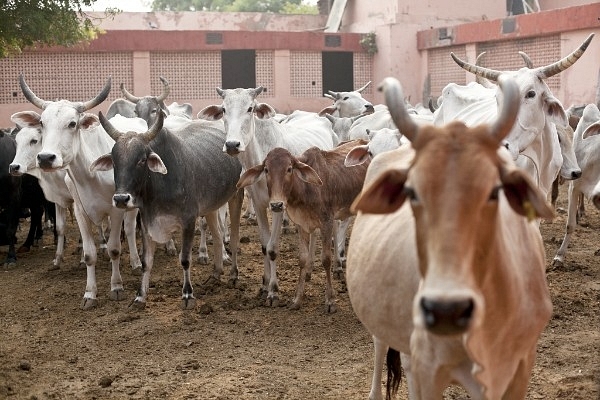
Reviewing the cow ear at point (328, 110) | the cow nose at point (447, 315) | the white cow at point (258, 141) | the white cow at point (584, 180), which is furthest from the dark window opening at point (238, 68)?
the cow nose at point (447, 315)

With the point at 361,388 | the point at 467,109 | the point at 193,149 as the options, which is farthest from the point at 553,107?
the point at 193,149

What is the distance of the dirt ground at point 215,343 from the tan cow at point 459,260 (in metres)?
1.81

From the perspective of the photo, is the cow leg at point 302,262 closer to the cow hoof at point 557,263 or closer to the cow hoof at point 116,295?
the cow hoof at point 116,295

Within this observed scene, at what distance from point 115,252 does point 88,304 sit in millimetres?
547

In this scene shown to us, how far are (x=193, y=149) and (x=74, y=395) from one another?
3.23 meters

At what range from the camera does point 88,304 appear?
7734mm

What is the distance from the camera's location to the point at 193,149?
8117 millimetres

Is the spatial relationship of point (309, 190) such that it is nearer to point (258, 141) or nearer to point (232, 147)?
point (232, 147)

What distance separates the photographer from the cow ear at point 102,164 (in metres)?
7.45

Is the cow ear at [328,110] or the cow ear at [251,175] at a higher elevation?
the cow ear at [328,110]

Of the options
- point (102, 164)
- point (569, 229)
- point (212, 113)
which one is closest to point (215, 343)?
point (102, 164)

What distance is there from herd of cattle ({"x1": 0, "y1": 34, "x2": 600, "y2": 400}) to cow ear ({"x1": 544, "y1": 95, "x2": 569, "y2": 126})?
0.05ft

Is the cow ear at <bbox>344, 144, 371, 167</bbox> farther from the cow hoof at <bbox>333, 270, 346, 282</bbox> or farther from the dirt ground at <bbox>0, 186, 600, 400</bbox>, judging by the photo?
the cow hoof at <bbox>333, 270, 346, 282</bbox>

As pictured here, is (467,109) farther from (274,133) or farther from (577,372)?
(577,372)
